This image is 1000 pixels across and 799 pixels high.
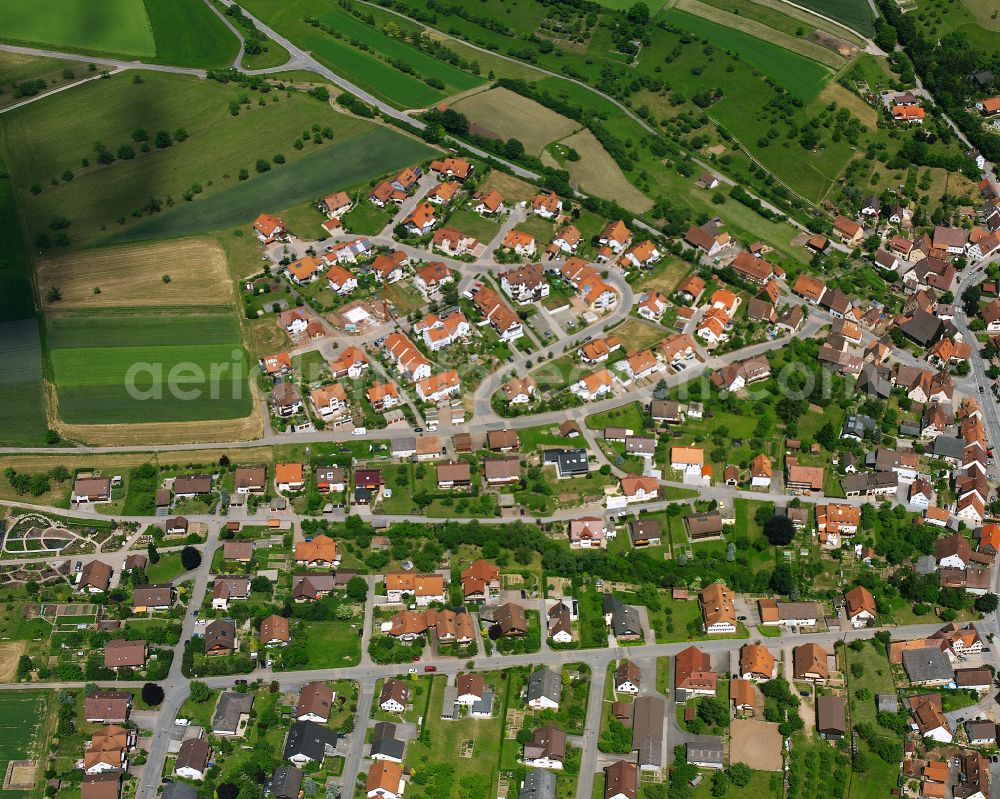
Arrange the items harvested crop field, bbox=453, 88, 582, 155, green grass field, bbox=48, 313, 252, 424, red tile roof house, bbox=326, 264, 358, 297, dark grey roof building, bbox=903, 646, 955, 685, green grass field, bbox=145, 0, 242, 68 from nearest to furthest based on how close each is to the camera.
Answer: dark grey roof building, bbox=903, 646, 955, 685, green grass field, bbox=48, 313, 252, 424, red tile roof house, bbox=326, 264, 358, 297, harvested crop field, bbox=453, 88, 582, 155, green grass field, bbox=145, 0, 242, 68

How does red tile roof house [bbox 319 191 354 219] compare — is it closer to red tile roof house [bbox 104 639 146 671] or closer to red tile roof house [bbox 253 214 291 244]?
red tile roof house [bbox 253 214 291 244]

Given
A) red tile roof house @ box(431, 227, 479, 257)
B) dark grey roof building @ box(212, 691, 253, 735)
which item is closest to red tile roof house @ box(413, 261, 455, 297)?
red tile roof house @ box(431, 227, 479, 257)

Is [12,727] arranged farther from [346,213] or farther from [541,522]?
[346,213]

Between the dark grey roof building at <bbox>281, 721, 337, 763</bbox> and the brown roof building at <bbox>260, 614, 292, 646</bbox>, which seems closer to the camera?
the dark grey roof building at <bbox>281, 721, 337, 763</bbox>

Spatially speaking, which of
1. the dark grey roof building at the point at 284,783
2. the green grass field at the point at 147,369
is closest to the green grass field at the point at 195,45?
the green grass field at the point at 147,369

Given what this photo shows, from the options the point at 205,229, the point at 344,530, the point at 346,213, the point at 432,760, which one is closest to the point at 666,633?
the point at 432,760

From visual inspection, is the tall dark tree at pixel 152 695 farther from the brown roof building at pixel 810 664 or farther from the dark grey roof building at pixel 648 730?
the brown roof building at pixel 810 664
